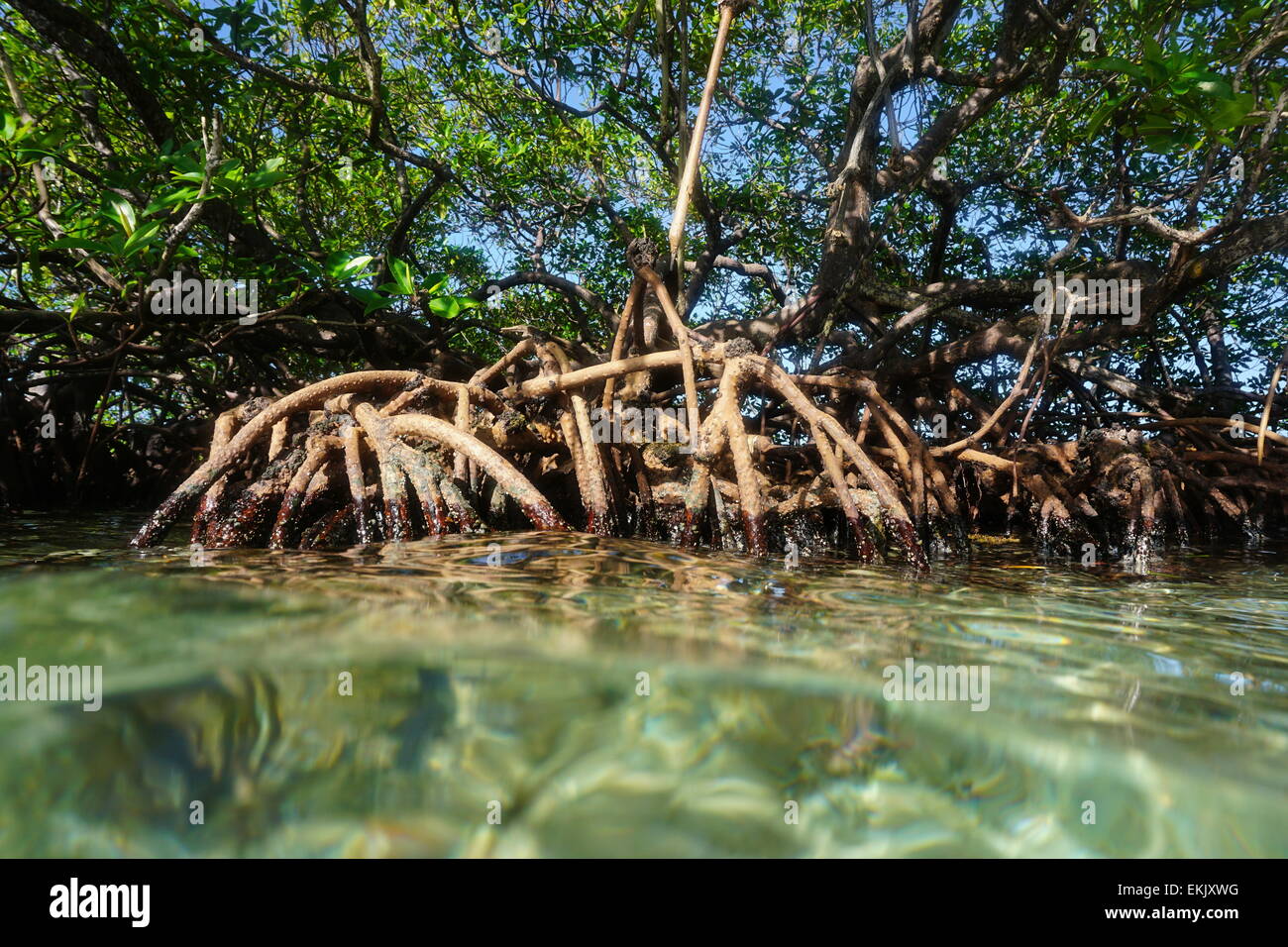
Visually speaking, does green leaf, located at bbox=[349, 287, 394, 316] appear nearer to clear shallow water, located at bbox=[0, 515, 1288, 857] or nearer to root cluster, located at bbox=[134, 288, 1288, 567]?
root cluster, located at bbox=[134, 288, 1288, 567]

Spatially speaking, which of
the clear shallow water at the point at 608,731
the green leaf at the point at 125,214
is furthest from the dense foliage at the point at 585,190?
the clear shallow water at the point at 608,731

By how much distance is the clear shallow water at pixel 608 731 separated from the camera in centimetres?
84

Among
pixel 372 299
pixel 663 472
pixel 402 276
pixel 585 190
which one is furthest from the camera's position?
pixel 585 190

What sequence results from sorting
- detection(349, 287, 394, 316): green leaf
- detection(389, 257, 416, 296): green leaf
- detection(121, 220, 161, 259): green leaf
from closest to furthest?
1. detection(121, 220, 161, 259): green leaf
2. detection(389, 257, 416, 296): green leaf
3. detection(349, 287, 394, 316): green leaf

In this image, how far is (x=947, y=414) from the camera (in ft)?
20.8

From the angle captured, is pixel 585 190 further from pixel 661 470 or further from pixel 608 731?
pixel 608 731

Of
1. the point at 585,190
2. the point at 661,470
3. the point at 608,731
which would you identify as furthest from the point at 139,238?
the point at 585,190

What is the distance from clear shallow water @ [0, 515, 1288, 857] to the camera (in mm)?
837

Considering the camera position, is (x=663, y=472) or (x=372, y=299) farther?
(x=663, y=472)

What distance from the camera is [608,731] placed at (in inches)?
41.4

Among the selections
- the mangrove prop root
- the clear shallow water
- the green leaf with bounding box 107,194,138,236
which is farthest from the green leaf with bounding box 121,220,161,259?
the clear shallow water

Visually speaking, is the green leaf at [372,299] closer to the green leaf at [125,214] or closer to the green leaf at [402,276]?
the green leaf at [402,276]
